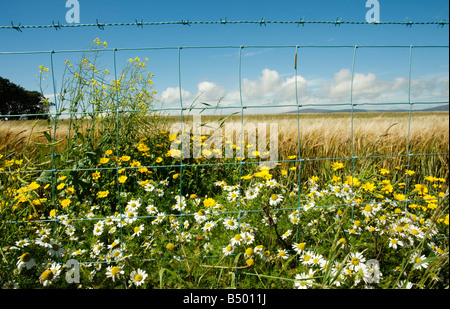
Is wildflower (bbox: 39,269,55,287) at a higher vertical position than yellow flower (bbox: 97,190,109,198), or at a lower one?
lower

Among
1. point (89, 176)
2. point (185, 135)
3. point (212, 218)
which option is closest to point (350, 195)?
point (212, 218)

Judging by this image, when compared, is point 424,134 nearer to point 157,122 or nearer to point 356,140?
point 356,140

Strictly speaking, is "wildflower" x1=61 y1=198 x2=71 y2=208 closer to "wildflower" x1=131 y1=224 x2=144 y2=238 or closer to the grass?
the grass

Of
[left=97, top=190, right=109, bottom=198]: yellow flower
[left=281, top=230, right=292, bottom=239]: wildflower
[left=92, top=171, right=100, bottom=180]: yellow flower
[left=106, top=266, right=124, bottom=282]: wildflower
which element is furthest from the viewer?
[left=92, top=171, right=100, bottom=180]: yellow flower

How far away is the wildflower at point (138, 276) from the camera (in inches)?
57.0

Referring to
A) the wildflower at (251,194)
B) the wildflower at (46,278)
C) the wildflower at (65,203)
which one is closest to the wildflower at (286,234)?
the wildflower at (251,194)

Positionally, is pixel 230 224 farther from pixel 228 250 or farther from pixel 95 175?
pixel 95 175

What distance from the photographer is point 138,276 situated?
1.46 meters

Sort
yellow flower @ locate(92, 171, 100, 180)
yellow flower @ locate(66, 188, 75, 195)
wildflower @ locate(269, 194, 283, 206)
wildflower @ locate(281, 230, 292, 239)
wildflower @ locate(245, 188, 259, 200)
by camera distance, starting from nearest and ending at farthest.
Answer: wildflower @ locate(281, 230, 292, 239)
wildflower @ locate(269, 194, 283, 206)
wildflower @ locate(245, 188, 259, 200)
yellow flower @ locate(66, 188, 75, 195)
yellow flower @ locate(92, 171, 100, 180)

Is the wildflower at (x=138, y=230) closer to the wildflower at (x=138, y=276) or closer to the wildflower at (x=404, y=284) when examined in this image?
the wildflower at (x=138, y=276)

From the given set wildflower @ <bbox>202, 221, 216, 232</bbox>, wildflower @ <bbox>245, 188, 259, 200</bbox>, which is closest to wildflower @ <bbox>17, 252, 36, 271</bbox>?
wildflower @ <bbox>202, 221, 216, 232</bbox>

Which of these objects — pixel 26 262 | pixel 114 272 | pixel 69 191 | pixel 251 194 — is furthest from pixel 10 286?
pixel 251 194

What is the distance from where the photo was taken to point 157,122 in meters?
3.17

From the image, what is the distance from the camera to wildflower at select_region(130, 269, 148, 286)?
4.75 feet
